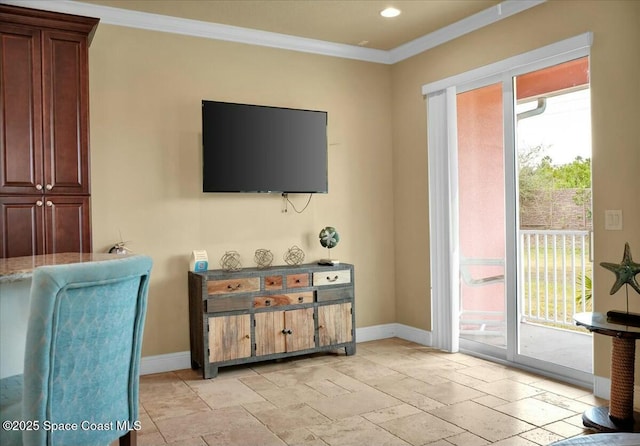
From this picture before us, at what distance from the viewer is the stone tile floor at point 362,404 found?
2.92 m

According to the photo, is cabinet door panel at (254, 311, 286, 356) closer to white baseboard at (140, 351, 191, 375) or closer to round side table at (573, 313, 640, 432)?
white baseboard at (140, 351, 191, 375)

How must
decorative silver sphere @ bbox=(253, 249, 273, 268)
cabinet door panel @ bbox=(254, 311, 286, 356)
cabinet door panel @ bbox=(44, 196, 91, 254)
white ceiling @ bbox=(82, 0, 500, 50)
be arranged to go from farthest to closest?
1. decorative silver sphere @ bbox=(253, 249, 273, 268)
2. cabinet door panel @ bbox=(254, 311, 286, 356)
3. white ceiling @ bbox=(82, 0, 500, 50)
4. cabinet door panel @ bbox=(44, 196, 91, 254)

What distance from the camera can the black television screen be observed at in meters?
4.27

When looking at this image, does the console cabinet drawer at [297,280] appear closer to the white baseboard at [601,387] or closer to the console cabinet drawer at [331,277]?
the console cabinet drawer at [331,277]

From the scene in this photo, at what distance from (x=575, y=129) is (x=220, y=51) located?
2852 millimetres

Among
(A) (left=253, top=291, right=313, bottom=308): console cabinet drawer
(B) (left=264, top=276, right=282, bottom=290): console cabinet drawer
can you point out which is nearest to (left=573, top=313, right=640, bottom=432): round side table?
(A) (left=253, top=291, right=313, bottom=308): console cabinet drawer

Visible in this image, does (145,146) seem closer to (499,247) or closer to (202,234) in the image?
(202,234)

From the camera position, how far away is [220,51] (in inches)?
177

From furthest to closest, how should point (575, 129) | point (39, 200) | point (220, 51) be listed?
point (220, 51)
point (575, 129)
point (39, 200)

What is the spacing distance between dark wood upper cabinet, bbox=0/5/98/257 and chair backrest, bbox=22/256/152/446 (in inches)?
76.4

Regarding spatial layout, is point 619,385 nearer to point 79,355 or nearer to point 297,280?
point 297,280

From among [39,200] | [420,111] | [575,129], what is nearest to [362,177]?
[420,111]

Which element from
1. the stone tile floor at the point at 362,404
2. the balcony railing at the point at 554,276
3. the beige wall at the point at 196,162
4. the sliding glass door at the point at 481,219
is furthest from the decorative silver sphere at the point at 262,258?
the balcony railing at the point at 554,276

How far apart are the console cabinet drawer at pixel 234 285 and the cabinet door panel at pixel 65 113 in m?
1.14
